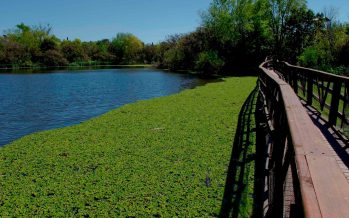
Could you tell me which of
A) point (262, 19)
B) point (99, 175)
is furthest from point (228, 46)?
point (99, 175)

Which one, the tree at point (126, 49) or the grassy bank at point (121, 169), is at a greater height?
the tree at point (126, 49)

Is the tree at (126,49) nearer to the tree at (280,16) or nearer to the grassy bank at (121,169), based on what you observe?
the tree at (280,16)

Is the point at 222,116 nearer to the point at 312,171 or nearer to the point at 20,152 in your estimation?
the point at 20,152

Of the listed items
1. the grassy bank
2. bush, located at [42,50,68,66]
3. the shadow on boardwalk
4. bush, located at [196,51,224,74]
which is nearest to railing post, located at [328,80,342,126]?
the shadow on boardwalk

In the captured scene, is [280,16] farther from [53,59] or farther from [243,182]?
[53,59]

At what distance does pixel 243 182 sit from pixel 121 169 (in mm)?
2456

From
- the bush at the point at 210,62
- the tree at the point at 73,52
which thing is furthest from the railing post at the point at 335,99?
the tree at the point at 73,52

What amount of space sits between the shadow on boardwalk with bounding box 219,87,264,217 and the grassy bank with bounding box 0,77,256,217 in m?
0.15

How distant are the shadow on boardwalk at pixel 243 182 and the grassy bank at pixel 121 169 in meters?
0.15

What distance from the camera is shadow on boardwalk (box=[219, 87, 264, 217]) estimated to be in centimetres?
503

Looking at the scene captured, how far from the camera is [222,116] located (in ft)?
39.8

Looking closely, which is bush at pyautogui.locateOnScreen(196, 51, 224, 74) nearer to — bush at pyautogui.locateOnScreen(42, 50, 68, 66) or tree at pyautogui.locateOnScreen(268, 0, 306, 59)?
tree at pyautogui.locateOnScreen(268, 0, 306, 59)

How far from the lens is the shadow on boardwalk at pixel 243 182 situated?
5.03 meters

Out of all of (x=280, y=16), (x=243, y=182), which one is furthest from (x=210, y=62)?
(x=243, y=182)
